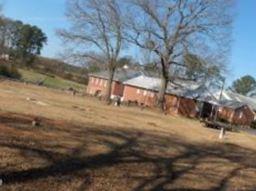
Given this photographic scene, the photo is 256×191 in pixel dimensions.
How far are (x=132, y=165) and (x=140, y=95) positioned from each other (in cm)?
6495

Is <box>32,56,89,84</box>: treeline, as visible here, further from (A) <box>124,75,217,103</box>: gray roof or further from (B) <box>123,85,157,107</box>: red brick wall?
(A) <box>124,75,217,103</box>: gray roof

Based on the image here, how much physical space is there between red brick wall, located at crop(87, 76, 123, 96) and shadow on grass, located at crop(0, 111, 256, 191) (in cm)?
6506

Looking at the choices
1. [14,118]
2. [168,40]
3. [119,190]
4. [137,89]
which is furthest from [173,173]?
[137,89]

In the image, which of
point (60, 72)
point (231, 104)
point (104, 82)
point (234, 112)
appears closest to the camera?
point (234, 112)

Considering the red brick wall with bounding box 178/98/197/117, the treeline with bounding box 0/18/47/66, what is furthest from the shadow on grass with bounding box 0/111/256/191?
the treeline with bounding box 0/18/47/66

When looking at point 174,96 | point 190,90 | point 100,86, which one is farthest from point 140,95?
point 100,86

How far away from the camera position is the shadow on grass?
11602 mm

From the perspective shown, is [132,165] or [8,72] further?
[8,72]

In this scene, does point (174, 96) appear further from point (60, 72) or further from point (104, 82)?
point (60, 72)

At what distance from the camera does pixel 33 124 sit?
18.2 m

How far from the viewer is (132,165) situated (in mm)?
14406

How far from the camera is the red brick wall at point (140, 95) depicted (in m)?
77.1

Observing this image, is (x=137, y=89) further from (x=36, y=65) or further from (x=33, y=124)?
(x=33, y=124)

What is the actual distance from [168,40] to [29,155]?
46.0 metres
